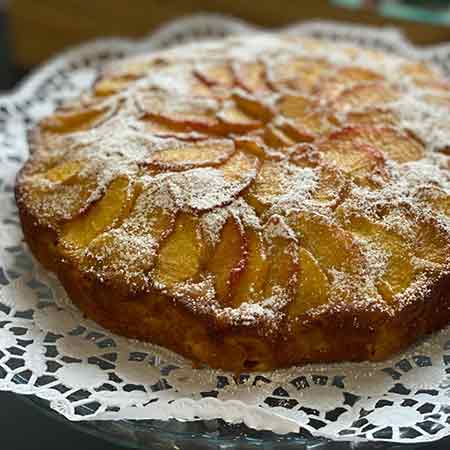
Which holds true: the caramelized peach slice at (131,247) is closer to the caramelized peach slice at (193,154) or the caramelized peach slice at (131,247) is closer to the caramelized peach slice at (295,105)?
the caramelized peach slice at (193,154)

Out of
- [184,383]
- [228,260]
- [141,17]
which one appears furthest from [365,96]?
[141,17]

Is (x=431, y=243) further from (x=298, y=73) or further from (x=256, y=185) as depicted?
(x=298, y=73)

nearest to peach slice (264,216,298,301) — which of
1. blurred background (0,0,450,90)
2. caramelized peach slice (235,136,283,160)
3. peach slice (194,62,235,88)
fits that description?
caramelized peach slice (235,136,283,160)

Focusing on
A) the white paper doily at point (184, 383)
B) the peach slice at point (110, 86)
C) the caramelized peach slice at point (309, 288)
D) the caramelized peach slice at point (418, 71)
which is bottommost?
the white paper doily at point (184, 383)

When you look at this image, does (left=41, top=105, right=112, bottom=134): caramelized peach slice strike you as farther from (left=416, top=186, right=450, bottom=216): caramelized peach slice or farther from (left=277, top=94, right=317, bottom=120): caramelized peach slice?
(left=416, top=186, right=450, bottom=216): caramelized peach slice

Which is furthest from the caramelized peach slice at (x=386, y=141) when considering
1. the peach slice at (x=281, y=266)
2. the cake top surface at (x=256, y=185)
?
the peach slice at (x=281, y=266)
